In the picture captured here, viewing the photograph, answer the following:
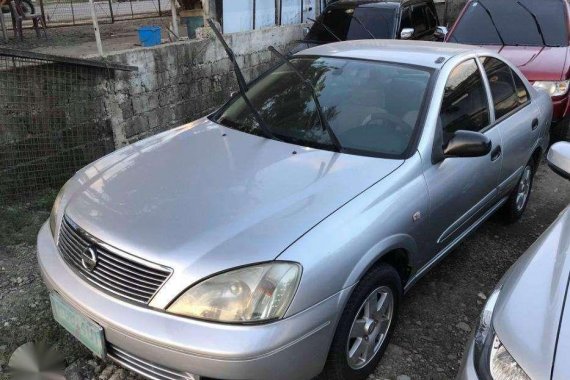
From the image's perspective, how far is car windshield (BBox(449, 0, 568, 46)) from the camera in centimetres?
634

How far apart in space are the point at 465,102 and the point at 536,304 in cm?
183

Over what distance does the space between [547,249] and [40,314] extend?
8.86 ft

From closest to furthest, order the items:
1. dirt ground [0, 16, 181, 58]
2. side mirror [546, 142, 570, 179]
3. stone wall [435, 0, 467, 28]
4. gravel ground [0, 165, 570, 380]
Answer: side mirror [546, 142, 570, 179]
gravel ground [0, 165, 570, 380]
dirt ground [0, 16, 181, 58]
stone wall [435, 0, 467, 28]

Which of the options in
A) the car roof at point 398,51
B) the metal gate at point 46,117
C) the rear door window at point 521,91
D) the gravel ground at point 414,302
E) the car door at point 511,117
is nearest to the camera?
the gravel ground at point 414,302

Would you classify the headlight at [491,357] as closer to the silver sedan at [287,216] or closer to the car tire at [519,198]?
the silver sedan at [287,216]

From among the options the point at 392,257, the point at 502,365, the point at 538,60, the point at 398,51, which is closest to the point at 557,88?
the point at 538,60

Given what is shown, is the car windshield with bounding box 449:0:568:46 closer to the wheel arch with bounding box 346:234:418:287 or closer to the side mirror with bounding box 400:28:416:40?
the side mirror with bounding box 400:28:416:40

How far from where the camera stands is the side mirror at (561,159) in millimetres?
2559

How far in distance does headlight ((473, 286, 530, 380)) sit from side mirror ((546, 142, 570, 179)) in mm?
1017

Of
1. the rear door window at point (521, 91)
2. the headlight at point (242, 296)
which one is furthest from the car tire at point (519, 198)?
the headlight at point (242, 296)

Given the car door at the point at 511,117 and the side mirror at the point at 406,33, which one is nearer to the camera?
the car door at the point at 511,117

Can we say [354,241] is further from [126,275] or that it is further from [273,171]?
[126,275]

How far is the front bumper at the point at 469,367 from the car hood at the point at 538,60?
4.58 metres

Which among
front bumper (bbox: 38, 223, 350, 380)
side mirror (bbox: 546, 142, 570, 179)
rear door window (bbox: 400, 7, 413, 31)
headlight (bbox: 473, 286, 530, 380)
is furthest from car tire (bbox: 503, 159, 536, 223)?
rear door window (bbox: 400, 7, 413, 31)
